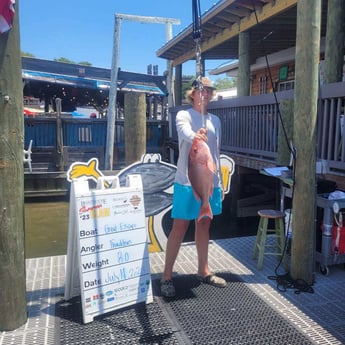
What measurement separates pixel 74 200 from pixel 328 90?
3956 millimetres

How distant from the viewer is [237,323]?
9.70 ft

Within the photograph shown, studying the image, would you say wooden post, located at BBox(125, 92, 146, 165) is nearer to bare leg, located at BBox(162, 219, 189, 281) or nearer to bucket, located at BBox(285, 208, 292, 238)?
bucket, located at BBox(285, 208, 292, 238)

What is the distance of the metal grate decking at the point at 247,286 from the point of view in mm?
2807

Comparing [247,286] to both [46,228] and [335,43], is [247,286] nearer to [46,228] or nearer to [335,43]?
[335,43]

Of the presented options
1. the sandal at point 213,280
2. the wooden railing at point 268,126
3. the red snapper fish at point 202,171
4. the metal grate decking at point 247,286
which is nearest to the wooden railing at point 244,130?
the wooden railing at point 268,126

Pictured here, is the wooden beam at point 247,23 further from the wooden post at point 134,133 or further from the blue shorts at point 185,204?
the blue shorts at point 185,204

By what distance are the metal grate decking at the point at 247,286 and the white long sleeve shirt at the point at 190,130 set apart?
111cm

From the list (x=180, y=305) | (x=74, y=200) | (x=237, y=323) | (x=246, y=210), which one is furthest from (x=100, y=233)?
(x=246, y=210)

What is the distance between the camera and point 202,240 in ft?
11.6

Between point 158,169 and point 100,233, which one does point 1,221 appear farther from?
point 158,169

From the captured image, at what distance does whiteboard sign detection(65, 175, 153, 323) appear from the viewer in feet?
9.75

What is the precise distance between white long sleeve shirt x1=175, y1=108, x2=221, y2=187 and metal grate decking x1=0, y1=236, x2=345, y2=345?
3.63ft

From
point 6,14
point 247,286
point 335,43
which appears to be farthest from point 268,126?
point 6,14

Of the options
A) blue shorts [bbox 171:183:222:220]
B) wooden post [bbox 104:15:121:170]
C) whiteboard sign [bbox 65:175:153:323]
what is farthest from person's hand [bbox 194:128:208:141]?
wooden post [bbox 104:15:121:170]
